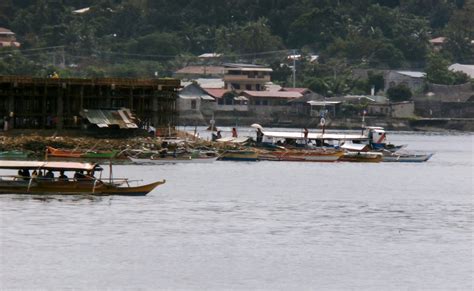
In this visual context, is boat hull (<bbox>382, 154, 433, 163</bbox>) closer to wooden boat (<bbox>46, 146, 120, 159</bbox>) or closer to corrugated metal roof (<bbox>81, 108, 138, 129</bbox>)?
corrugated metal roof (<bbox>81, 108, 138, 129</bbox>)

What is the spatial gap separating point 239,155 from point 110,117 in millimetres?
10580

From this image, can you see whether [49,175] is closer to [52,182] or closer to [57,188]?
[52,182]

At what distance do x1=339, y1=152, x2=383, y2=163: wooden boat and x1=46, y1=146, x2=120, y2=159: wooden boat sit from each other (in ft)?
67.7

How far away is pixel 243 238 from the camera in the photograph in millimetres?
62156

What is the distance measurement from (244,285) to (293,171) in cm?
5243

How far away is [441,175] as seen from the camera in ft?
349

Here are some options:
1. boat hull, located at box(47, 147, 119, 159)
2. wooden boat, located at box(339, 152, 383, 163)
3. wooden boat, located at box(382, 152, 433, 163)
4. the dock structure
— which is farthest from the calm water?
wooden boat, located at box(382, 152, 433, 163)

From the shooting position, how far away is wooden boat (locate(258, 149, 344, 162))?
367ft

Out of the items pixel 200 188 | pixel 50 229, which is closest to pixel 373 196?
pixel 200 188

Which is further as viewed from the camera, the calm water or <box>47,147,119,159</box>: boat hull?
<box>47,147,119,159</box>: boat hull

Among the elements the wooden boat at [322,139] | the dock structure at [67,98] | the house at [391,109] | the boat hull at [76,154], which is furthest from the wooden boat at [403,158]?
the house at [391,109]

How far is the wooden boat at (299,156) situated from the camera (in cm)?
11194

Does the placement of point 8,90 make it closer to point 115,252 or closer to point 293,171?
point 293,171

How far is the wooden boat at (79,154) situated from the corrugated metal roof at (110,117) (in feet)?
33.0
